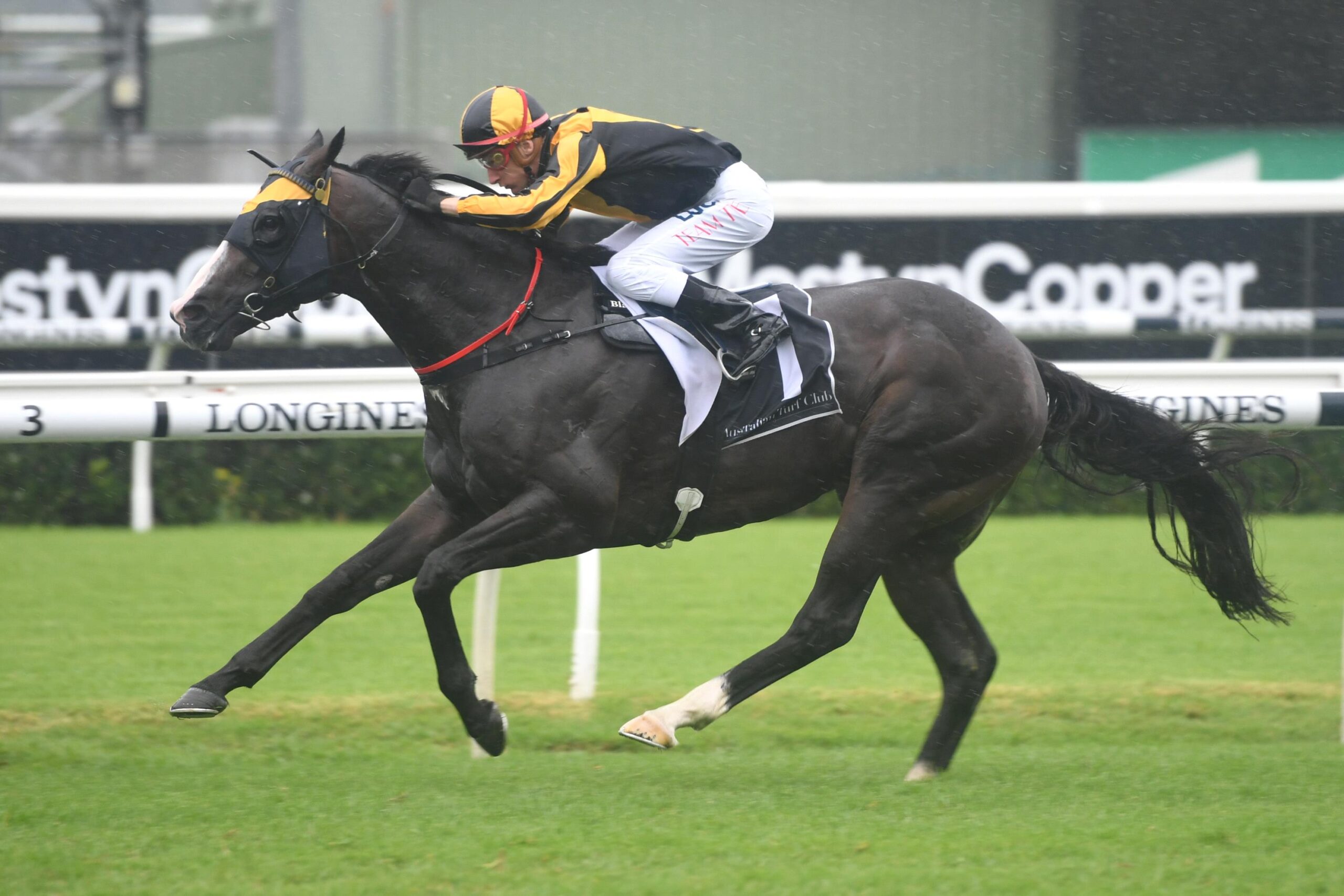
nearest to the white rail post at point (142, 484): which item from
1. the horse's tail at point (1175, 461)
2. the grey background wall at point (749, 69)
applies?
the horse's tail at point (1175, 461)

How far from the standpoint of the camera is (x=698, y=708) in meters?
3.92

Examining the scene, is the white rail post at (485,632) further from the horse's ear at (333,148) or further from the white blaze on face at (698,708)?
the horse's ear at (333,148)

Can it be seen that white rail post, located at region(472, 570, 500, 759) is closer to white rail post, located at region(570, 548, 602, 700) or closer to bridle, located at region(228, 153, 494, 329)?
white rail post, located at region(570, 548, 602, 700)

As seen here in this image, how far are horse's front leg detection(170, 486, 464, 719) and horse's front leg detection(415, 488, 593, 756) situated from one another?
0.52 feet

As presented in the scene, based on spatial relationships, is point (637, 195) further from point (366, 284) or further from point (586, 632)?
point (586, 632)

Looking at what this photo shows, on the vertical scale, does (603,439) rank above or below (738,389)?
below

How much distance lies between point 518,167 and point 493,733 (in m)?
1.50

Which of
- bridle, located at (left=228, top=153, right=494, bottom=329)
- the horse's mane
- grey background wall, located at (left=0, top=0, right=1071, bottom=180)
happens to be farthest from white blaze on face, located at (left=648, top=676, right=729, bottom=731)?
grey background wall, located at (left=0, top=0, right=1071, bottom=180)

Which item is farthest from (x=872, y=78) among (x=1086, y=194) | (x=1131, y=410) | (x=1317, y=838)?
(x=1317, y=838)

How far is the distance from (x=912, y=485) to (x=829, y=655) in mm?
2301

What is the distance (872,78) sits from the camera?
19.8 metres

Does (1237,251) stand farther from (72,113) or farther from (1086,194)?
(72,113)

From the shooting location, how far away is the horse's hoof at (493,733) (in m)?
4.04

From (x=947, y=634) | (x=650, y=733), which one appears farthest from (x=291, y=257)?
(x=947, y=634)
